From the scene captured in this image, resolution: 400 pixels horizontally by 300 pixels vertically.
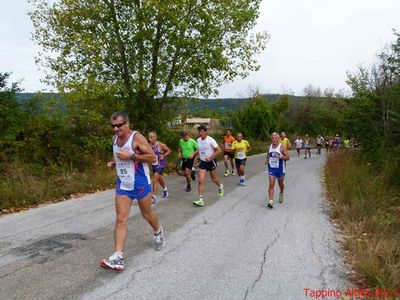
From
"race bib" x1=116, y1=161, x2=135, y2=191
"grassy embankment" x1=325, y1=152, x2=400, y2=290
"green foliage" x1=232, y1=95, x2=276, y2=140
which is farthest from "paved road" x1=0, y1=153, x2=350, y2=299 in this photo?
"green foliage" x1=232, y1=95, x2=276, y2=140

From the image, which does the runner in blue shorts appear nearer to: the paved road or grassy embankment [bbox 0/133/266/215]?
the paved road

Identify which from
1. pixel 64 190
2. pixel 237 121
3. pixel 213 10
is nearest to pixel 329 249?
pixel 64 190

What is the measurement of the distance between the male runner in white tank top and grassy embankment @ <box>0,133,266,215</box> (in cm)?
474

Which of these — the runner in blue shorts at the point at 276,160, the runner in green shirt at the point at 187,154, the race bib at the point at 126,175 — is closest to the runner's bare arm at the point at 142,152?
the race bib at the point at 126,175

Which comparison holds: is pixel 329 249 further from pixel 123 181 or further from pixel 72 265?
pixel 72 265

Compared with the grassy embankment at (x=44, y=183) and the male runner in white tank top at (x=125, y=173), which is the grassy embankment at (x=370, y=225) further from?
the grassy embankment at (x=44, y=183)

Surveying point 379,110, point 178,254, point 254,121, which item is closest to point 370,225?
point 178,254

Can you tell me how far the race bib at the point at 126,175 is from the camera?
200 inches

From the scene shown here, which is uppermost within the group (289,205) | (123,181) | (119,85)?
(119,85)

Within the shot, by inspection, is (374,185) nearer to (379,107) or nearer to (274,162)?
(274,162)

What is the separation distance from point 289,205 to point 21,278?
6.71 meters

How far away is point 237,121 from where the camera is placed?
45438mm

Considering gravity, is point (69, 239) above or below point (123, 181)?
below

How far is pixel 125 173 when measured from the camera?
16.7 ft
